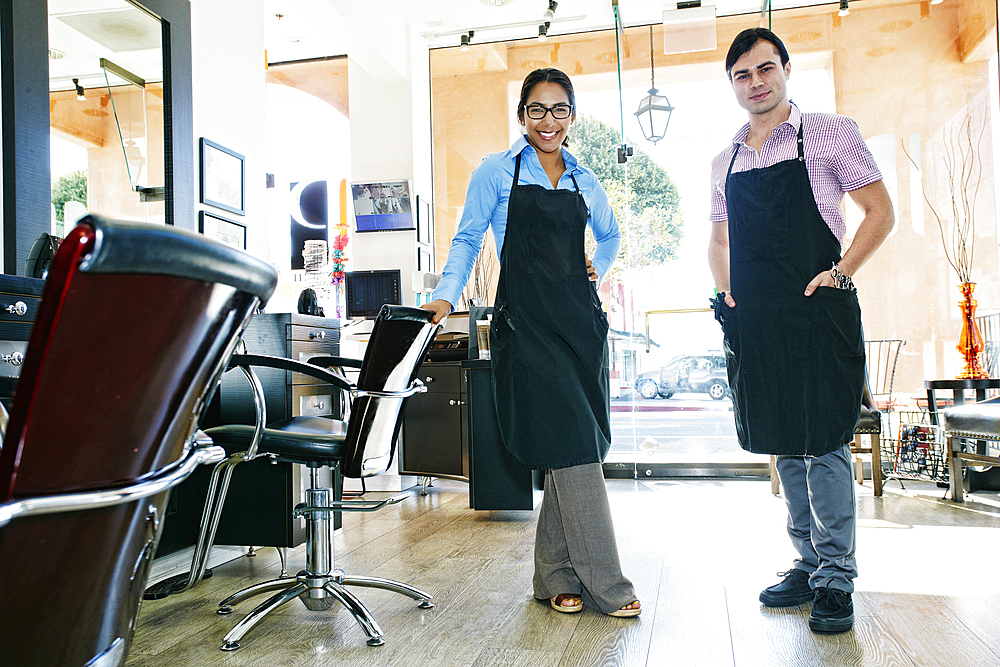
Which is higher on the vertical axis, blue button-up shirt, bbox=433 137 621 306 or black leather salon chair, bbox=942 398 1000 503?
blue button-up shirt, bbox=433 137 621 306

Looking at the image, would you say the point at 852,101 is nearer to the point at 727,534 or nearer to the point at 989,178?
the point at 989,178

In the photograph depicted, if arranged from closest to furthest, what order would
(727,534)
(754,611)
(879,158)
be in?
(754,611) → (727,534) → (879,158)

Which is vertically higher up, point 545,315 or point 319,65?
point 319,65

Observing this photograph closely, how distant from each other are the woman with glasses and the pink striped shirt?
0.57 meters

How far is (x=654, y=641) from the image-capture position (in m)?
1.87

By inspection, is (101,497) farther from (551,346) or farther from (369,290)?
(369,290)

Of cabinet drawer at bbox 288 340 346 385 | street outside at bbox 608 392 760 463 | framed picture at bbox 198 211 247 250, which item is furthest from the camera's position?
street outside at bbox 608 392 760 463

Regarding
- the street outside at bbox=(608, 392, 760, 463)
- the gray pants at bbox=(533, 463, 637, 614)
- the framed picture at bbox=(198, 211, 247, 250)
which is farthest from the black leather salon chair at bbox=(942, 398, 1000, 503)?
the framed picture at bbox=(198, 211, 247, 250)

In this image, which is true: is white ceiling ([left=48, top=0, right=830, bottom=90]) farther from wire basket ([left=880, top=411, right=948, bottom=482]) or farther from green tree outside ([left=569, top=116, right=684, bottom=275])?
wire basket ([left=880, top=411, right=948, bottom=482])

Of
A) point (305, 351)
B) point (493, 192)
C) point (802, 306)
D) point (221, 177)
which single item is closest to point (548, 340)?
point (493, 192)

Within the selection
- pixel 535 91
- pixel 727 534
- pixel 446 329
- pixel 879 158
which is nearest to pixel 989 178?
pixel 879 158

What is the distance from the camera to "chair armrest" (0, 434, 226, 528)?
444mm

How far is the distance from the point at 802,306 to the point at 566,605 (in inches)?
41.1

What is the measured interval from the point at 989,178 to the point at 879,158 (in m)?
0.66
